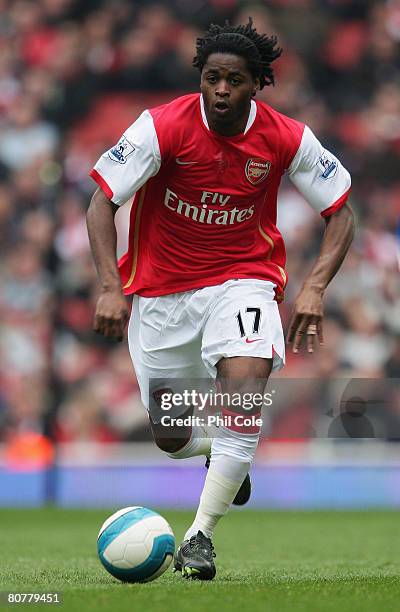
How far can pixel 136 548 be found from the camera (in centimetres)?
478

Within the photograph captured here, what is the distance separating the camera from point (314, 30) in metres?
13.7

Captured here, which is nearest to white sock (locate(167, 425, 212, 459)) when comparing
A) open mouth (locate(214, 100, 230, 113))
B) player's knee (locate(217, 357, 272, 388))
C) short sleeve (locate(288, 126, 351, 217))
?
player's knee (locate(217, 357, 272, 388))

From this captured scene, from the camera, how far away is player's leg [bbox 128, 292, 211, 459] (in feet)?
18.6

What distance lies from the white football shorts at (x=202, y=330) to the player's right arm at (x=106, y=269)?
554mm

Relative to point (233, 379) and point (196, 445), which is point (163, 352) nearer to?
point (196, 445)

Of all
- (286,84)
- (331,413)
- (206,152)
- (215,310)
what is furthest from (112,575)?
(286,84)

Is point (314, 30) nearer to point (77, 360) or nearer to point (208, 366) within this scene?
point (77, 360)

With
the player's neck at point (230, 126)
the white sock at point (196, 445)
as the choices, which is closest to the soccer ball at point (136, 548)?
the white sock at point (196, 445)

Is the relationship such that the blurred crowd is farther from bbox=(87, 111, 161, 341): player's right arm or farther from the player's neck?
bbox=(87, 111, 161, 341): player's right arm

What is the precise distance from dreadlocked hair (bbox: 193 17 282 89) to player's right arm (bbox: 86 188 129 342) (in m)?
0.78

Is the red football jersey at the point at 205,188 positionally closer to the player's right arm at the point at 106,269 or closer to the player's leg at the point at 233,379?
the player's right arm at the point at 106,269

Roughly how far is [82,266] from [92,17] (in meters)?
3.13

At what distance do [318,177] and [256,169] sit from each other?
33cm

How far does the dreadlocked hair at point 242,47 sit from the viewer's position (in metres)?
5.25
